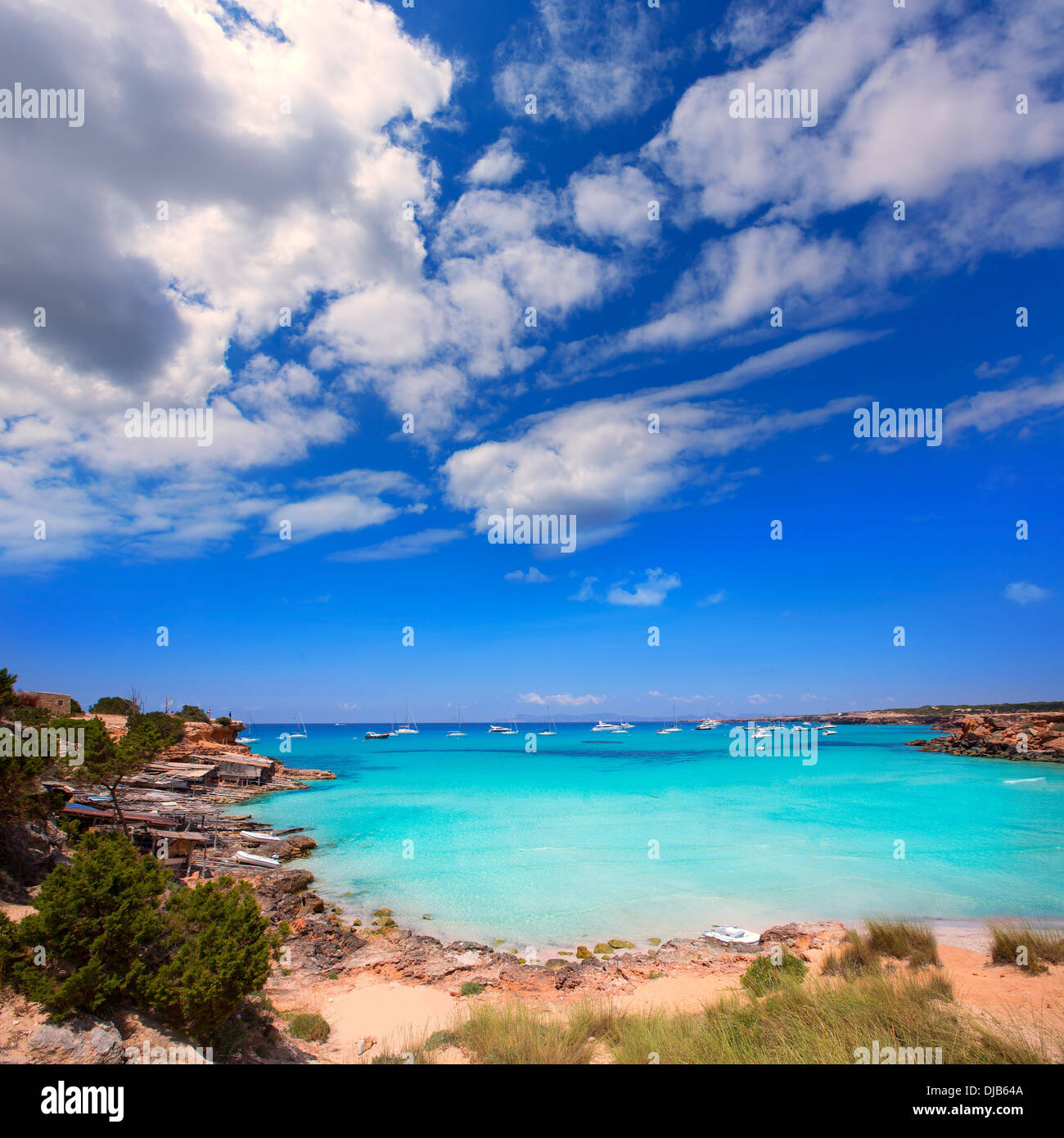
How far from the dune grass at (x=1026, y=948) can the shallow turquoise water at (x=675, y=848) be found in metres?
5.95

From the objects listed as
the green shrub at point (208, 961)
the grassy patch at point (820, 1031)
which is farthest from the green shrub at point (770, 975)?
the green shrub at point (208, 961)

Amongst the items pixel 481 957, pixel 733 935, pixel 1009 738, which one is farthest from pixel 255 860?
pixel 1009 738

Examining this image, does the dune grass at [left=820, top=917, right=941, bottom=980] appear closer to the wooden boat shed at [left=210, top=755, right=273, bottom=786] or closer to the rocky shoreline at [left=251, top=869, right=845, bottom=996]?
the rocky shoreline at [left=251, top=869, right=845, bottom=996]

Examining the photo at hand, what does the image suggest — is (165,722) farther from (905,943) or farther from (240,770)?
(905,943)

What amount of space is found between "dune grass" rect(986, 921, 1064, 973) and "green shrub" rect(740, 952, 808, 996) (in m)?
3.88

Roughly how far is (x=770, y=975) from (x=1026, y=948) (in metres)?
5.08

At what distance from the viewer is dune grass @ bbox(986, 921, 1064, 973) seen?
400 inches

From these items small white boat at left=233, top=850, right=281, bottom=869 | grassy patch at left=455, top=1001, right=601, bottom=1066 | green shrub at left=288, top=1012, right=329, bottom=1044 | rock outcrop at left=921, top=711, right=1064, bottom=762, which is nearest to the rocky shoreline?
green shrub at left=288, top=1012, right=329, bottom=1044

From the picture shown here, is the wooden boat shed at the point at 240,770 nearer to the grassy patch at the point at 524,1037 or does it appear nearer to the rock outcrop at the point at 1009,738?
the grassy patch at the point at 524,1037

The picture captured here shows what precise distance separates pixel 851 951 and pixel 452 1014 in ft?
27.4

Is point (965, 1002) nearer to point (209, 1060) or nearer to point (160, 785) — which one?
point (209, 1060)

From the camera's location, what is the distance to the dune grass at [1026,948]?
10.2 meters

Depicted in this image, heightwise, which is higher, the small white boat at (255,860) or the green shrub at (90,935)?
the green shrub at (90,935)

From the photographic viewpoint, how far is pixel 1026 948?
10.3m
